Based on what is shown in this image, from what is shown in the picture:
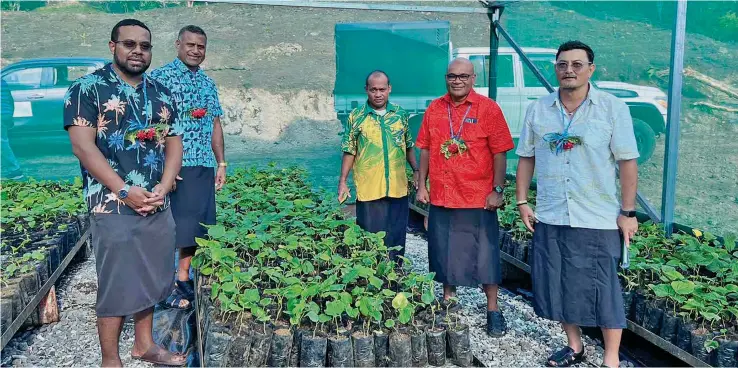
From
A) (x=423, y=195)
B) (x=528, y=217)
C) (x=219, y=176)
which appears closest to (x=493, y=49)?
(x=423, y=195)

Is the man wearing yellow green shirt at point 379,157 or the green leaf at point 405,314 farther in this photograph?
the man wearing yellow green shirt at point 379,157

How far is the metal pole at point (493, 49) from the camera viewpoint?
6.07 meters

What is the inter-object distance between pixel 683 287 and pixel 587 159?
84 centimetres

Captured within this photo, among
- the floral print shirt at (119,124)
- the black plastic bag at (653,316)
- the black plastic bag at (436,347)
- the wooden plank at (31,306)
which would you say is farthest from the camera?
the black plastic bag at (653,316)

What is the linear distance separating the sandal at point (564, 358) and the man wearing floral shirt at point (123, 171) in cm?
185

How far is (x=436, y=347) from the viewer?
2613 mm

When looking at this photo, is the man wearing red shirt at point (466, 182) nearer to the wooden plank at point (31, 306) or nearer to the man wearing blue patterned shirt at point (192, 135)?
the man wearing blue patterned shirt at point (192, 135)

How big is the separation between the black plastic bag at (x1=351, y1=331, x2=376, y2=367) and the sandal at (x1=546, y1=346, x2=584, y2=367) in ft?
3.01

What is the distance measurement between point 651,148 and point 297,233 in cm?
316

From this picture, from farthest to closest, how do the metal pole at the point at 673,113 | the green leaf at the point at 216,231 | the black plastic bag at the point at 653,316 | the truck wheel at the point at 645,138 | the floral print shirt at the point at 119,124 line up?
the truck wheel at the point at 645,138, the metal pole at the point at 673,113, the green leaf at the point at 216,231, the black plastic bag at the point at 653,316, the floral print shirt at the point at 119,124

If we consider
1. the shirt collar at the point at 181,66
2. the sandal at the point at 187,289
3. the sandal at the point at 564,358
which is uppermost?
the shirt collar at the point at 181,66

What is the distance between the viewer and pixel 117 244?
241cm

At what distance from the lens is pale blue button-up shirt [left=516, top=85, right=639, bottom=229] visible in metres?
2.55

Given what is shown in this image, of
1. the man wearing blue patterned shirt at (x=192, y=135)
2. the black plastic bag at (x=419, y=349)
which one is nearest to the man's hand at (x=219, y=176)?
the man wearing blue patterned shirt at (x=192, y=135)
